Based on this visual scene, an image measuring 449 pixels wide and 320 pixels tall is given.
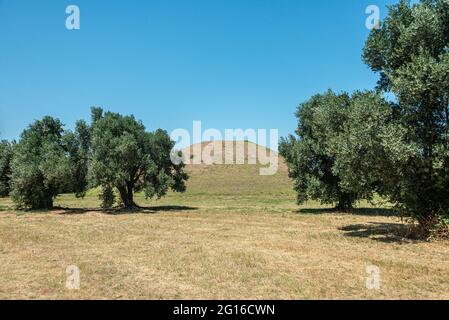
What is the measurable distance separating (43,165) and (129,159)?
33.5ft

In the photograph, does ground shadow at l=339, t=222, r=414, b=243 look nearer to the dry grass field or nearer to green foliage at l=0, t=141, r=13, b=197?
the dry grass field

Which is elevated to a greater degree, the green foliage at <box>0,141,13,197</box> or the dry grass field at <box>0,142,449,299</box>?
the green foliage at <box>0,141,13,197</box>

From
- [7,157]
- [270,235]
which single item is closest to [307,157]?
[270,235]

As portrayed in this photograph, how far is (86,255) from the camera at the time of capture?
1966cm

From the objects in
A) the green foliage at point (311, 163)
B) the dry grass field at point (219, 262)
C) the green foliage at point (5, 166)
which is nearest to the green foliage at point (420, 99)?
the dry grass field at point (219, 262)

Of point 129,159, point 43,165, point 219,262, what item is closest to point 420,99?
point 219,262

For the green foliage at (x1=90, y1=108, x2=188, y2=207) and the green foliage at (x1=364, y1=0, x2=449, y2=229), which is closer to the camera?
the green foliage at (x1=364, y1=0, x2=449, y2=229)

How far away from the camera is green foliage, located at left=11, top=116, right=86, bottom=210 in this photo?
4928cm

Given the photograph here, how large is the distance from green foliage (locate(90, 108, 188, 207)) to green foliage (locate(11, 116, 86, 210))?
3.44 metres

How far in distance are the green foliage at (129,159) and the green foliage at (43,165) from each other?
3.44 metres

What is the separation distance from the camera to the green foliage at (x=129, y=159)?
1934 inches

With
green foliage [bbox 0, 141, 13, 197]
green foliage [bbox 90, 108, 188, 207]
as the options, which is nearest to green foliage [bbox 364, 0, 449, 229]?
green foliage [bbox 90, 108, 188, 207]
